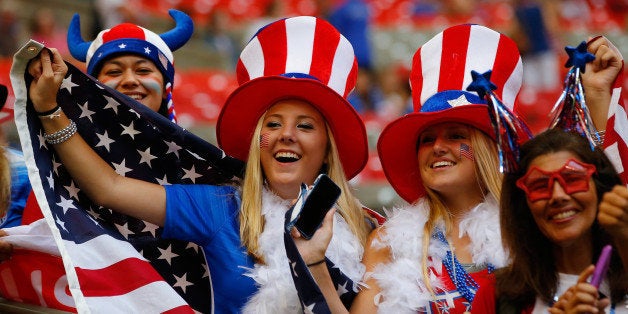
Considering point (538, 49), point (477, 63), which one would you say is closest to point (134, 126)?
point (477, 63)

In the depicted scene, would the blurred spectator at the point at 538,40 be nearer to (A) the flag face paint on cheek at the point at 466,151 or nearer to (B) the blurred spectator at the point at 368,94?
(B) the blurred spectator at the point at 368,94

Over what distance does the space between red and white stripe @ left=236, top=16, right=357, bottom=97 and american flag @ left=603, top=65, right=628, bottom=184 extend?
3.21 feet

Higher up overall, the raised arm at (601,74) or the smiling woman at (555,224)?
the raised arm at (601,74)

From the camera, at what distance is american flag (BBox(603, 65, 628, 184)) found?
3.60 m

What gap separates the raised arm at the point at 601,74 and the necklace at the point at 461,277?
2.07 feet

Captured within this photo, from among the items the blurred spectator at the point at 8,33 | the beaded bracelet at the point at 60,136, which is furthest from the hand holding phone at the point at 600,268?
the blurred spectator at the point at 8,33

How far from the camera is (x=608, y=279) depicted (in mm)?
2891

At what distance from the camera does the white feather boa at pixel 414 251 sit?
350cm

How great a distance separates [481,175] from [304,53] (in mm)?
802

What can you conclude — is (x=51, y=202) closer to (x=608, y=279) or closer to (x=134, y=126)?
(x=134, y=126)

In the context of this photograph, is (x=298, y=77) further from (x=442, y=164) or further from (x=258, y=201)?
(x=442, y=164)

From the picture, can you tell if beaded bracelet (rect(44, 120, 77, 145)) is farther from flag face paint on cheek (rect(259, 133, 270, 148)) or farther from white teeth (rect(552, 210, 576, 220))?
white teeth (rect(552, 210, 576, 220))

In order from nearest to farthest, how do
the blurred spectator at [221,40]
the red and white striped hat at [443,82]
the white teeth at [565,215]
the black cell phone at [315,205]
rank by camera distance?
the white teeth at [565,215] < the black cell phone at [315,205] < the red and white striped hat at [443,82] < the blurred spectator at [221,40]

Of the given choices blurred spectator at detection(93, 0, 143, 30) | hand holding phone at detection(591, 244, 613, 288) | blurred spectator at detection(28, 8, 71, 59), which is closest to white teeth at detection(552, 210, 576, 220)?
hand holding phone at detection(591, 244, 613, 288)
